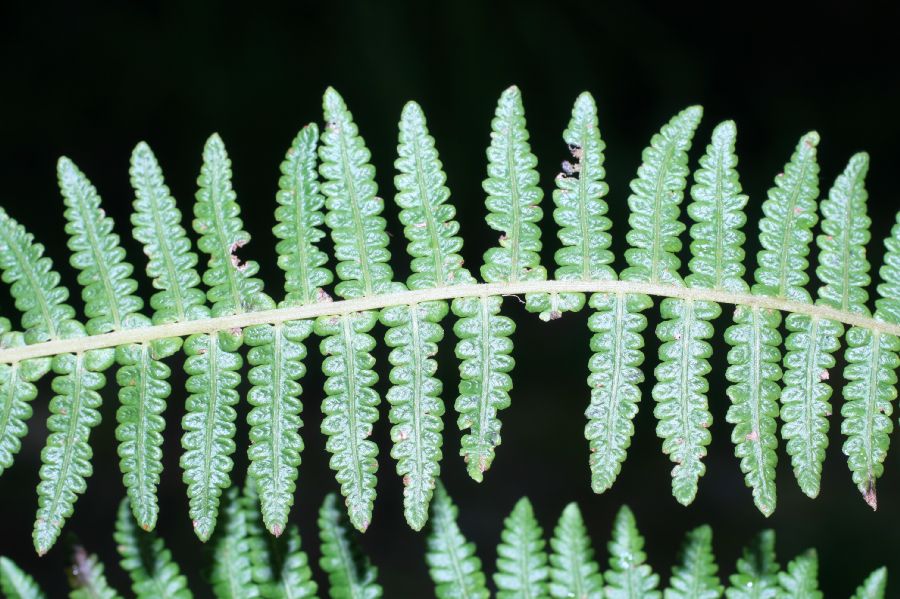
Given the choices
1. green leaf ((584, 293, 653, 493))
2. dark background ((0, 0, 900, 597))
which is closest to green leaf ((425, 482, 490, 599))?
green leaf ((584, 293, 653, 493))

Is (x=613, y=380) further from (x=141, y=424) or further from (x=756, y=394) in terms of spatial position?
(x=141, y=424)

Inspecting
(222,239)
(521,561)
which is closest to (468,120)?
(222,239)

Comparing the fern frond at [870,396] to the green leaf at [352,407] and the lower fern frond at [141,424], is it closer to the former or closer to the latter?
the green leaf at [352,407]

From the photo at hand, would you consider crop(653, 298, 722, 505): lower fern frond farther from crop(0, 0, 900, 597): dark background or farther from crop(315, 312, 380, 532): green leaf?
crop(0, 0, 900, 597): dark background

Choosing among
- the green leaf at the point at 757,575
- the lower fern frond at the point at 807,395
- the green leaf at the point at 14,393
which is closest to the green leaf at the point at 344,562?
the green leaf at the point at 14,393

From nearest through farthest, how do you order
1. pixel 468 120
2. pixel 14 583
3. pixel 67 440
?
pixel 67 440, pixel 14 583, pixel 468 120

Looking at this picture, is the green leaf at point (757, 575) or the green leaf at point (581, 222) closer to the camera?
the green leaf at point (581, 222)

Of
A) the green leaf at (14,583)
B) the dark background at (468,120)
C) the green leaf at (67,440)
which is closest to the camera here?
the green leaf at (67,440)
